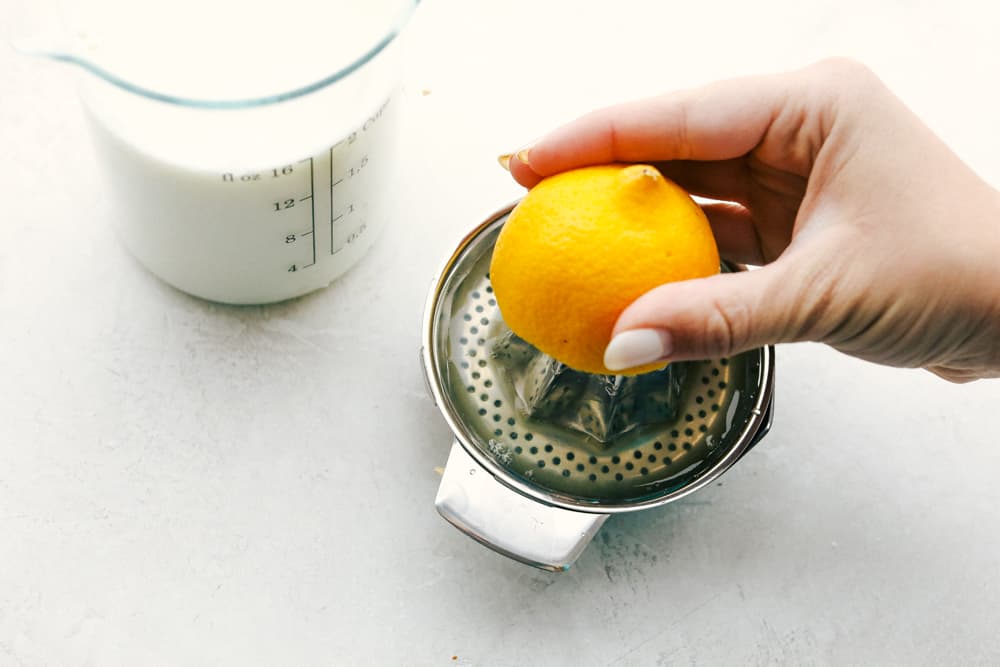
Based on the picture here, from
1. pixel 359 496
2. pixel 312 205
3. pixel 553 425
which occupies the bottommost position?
pixel 359 496

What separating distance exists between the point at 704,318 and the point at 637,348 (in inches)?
1.6

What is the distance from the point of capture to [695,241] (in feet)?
1.93

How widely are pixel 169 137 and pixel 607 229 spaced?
0.30 metres

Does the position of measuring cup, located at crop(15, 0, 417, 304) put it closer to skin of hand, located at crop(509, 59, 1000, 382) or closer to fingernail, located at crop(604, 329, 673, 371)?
skin of hand, located at crop(509, 59, 1000, 382)

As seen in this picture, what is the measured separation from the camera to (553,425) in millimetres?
741

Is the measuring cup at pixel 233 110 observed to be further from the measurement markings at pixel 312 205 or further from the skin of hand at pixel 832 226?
the skin of hand at pixel 832 226

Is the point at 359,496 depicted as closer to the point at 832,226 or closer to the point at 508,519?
the point at 508,519

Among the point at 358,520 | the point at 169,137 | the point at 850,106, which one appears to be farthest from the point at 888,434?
the point at 169,137

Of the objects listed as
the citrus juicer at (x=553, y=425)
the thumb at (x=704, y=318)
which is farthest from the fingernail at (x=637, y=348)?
the citrus juicer at (x=553, y=425)

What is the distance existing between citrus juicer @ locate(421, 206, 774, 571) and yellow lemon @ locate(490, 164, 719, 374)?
0.13m

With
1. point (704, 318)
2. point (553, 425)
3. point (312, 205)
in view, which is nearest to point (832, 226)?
point (704, 318)

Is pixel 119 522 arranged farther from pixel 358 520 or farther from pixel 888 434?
pixel 888 434

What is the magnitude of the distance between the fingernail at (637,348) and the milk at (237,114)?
0.79 ft

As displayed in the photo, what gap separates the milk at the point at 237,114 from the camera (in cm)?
65
